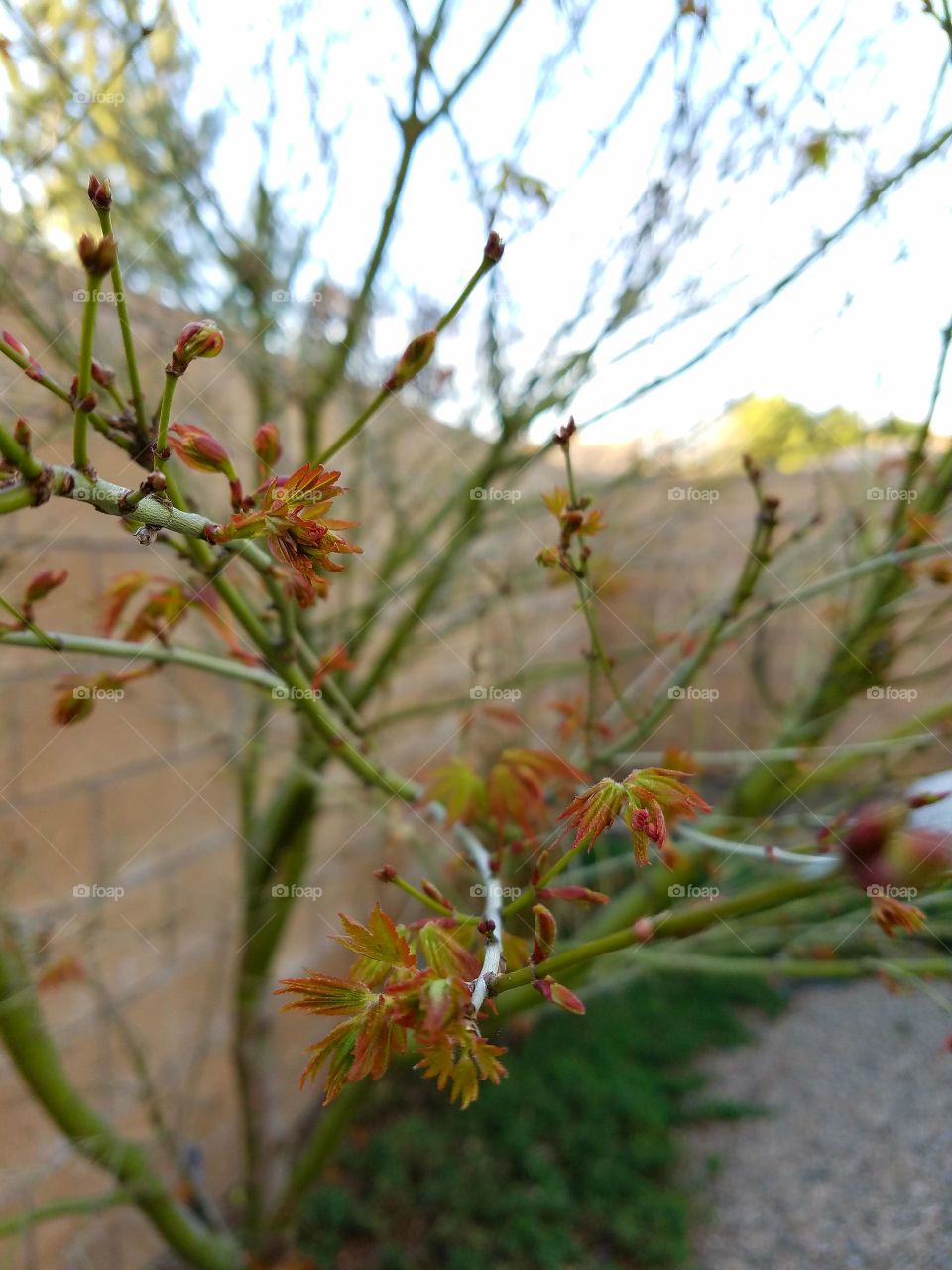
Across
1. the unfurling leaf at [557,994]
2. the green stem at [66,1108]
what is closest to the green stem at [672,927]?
the unfurling leaf at [557,994]

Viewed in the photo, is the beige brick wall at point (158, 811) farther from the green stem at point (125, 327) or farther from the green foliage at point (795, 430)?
the green stem at point (125, 327)

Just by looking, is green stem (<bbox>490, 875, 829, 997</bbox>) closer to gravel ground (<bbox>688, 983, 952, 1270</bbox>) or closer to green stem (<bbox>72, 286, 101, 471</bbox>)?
green stem (<bbox>72, 286, 101, 471</bbox>)

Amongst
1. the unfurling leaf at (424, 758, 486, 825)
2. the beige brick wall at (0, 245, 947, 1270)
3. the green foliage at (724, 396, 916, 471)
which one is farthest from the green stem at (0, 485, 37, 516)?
the green foliage at (724, 396, 916, 471)

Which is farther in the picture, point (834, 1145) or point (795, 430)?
point (834, 1145)

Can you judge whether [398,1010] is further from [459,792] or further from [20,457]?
[459,792]

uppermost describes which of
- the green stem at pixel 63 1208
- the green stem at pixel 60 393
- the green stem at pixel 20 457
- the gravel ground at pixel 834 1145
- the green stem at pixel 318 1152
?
the green stem at pixel 60 393

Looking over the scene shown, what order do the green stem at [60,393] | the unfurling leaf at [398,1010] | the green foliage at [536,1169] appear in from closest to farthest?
the unfurling leaf at [398,1010], the green stem at [60,393], the green foliage at [536,1169]

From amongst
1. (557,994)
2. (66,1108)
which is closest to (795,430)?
(557,994)
